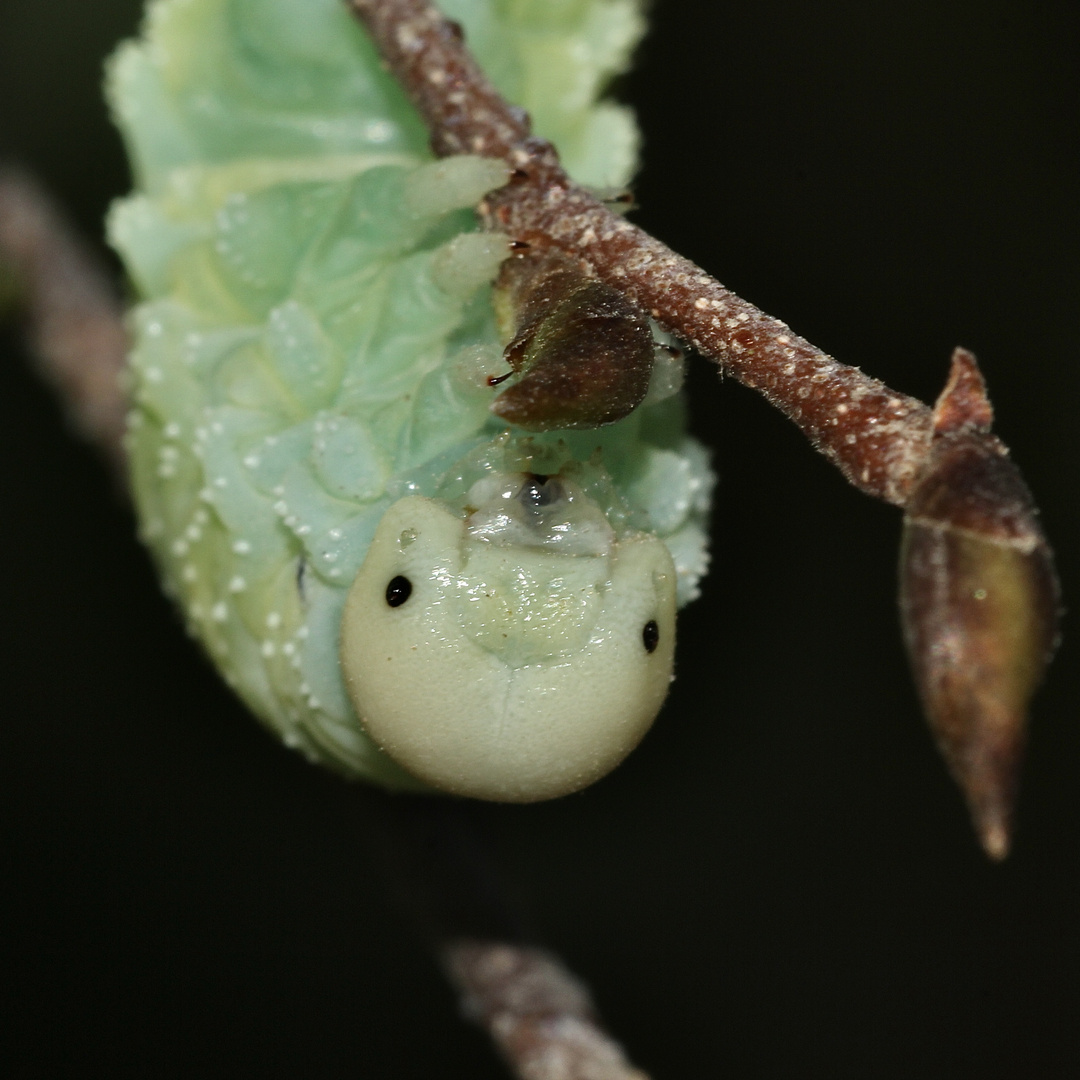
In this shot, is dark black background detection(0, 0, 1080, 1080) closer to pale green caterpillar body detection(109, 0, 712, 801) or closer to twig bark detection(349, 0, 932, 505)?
pale green caterpillar body detection(109, 0, 712, 801)

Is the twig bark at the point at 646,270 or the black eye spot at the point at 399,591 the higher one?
the twig bark at the point at 646,270

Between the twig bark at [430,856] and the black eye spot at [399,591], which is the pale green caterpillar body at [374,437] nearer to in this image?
the black eye spot at [399,591]

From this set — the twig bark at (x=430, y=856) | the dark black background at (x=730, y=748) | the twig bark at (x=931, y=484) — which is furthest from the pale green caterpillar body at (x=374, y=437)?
the dark black background at (x=730, y=748)

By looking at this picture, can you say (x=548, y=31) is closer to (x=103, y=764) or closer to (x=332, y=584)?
(x=332, y=584)

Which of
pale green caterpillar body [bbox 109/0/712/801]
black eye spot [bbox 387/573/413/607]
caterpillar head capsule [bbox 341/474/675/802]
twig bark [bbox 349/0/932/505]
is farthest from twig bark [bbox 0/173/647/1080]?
twig bark [bbox 349/0/932/505]

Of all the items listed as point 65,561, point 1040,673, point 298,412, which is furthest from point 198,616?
point 65,561

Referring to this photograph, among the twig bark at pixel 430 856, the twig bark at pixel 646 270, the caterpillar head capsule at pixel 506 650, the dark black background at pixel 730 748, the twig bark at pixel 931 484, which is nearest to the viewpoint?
the twig bark at pixel 931 484
